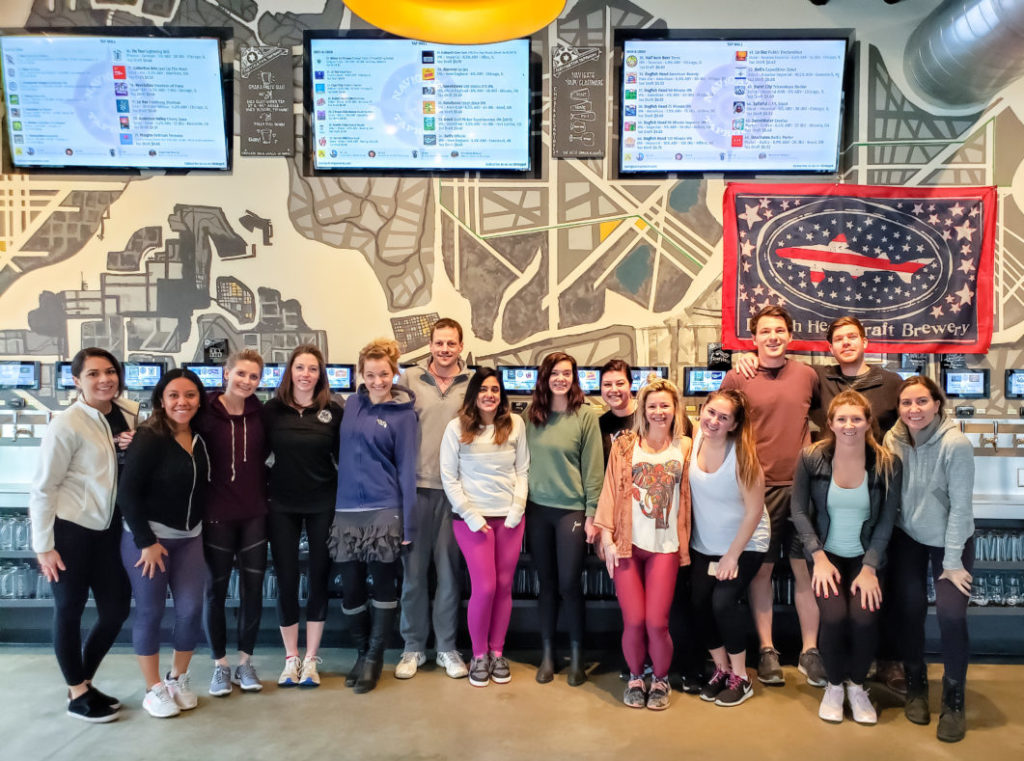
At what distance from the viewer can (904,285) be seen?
3914 millimetres

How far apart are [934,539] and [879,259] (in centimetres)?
185

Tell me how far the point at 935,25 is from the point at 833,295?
5.04ft

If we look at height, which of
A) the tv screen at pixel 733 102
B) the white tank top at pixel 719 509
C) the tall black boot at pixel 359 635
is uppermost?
the tv screen at pixel 733 102

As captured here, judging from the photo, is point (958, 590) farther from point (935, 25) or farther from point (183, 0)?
point (183, 0)

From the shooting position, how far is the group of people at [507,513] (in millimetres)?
2773

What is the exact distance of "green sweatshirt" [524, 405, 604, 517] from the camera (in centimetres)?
Answer: 312

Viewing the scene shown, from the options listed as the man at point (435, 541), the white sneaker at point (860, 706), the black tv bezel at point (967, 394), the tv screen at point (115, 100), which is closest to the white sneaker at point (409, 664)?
the man at point (435, 541)

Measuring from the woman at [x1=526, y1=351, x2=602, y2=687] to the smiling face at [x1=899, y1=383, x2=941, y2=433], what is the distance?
1314 millimetres

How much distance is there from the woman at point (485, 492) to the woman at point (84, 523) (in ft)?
4.80

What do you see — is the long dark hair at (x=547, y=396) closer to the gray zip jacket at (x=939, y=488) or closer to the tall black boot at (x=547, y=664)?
the tall black boot at (x=547, y=664)

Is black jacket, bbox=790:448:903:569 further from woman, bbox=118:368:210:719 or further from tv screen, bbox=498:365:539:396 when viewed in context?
woman, bbox=118:368:210:719

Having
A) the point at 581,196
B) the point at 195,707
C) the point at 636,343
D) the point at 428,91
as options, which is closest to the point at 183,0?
the point at 428,91

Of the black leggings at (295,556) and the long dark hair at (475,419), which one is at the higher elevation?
the long dark hair at (475,419)

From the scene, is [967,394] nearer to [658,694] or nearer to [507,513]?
[658,694]
